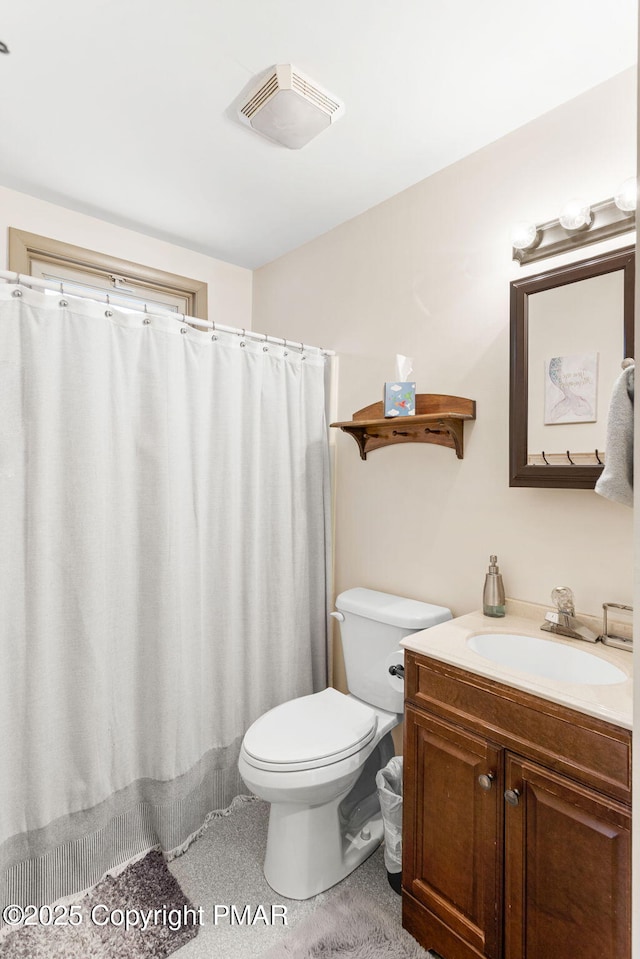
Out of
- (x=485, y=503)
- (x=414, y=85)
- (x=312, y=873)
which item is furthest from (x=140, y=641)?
(x=414, y=85)

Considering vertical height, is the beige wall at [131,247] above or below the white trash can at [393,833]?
above

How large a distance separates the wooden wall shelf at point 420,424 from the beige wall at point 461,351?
4 centimetres

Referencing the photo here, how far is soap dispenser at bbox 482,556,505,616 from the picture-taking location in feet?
5.35

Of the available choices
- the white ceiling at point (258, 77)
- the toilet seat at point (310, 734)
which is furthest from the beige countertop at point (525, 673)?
the white ceiling at point (258, 77)

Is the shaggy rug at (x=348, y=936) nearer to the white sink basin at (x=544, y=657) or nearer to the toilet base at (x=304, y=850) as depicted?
the toilet base at (x=304, y=850)

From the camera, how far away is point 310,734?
1624 mm

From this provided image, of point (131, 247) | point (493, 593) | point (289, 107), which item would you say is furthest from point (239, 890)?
point (131, 247)

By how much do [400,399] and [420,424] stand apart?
126 mm

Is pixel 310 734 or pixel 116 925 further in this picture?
pixel 310 734

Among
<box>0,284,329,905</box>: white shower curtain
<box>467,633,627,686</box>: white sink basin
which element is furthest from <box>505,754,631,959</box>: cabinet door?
<box>0,284,329,905</box>: white shower curtain

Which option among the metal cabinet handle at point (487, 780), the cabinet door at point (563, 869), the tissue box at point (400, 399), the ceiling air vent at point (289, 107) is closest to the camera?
the cabinet door at point (563, 869)

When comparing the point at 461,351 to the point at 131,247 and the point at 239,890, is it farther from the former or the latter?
the point at 239,890

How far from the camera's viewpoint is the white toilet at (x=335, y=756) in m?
1.51

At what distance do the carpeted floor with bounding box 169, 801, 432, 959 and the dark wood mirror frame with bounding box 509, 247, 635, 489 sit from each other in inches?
56.2
